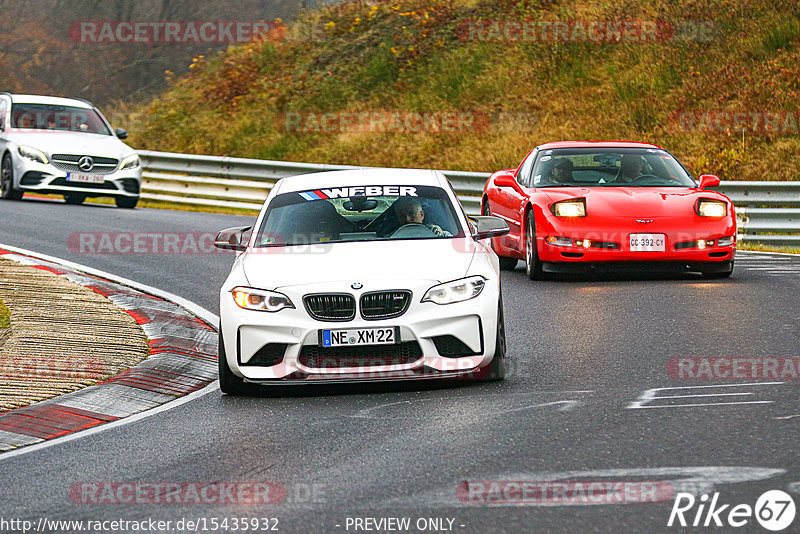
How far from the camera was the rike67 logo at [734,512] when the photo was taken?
481cm

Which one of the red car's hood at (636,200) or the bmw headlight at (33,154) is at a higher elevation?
the bmw headlight at (33,154)

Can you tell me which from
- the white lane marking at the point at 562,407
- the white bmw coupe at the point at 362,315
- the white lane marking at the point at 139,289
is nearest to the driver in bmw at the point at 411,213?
the white bmw coupe at the point at 362,315

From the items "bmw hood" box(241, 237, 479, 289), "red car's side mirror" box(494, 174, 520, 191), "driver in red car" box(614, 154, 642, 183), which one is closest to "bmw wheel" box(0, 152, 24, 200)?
"red car's side mirror" box(494, 174, 520, 191)

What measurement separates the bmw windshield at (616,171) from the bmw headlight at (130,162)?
413 inches

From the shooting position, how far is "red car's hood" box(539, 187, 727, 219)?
12898mm

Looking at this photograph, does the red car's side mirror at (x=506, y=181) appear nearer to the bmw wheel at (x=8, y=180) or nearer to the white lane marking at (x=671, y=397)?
the white lane marking at (x=671, y=397)

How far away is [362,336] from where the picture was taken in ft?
25.0

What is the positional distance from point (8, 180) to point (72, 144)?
1.34m

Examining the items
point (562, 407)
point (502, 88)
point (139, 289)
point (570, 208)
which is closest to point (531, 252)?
point (570, 208)

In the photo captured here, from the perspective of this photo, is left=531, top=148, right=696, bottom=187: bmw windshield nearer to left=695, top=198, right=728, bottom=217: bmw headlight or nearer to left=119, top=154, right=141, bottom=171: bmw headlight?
left=695, top=198, right=728, bottom=217: bmw headlight

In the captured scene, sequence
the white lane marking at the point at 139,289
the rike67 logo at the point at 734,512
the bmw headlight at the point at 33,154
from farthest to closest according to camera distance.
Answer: the bmw headlight at the point at 33,154 → the white lane marking at the point at 139,289 → the rike67 logo at the point at 734,512

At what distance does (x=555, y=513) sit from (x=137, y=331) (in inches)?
232

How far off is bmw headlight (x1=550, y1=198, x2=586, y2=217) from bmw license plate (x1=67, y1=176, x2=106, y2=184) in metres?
11.4

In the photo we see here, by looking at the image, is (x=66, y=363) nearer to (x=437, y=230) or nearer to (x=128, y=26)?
(x=437, y=230)
